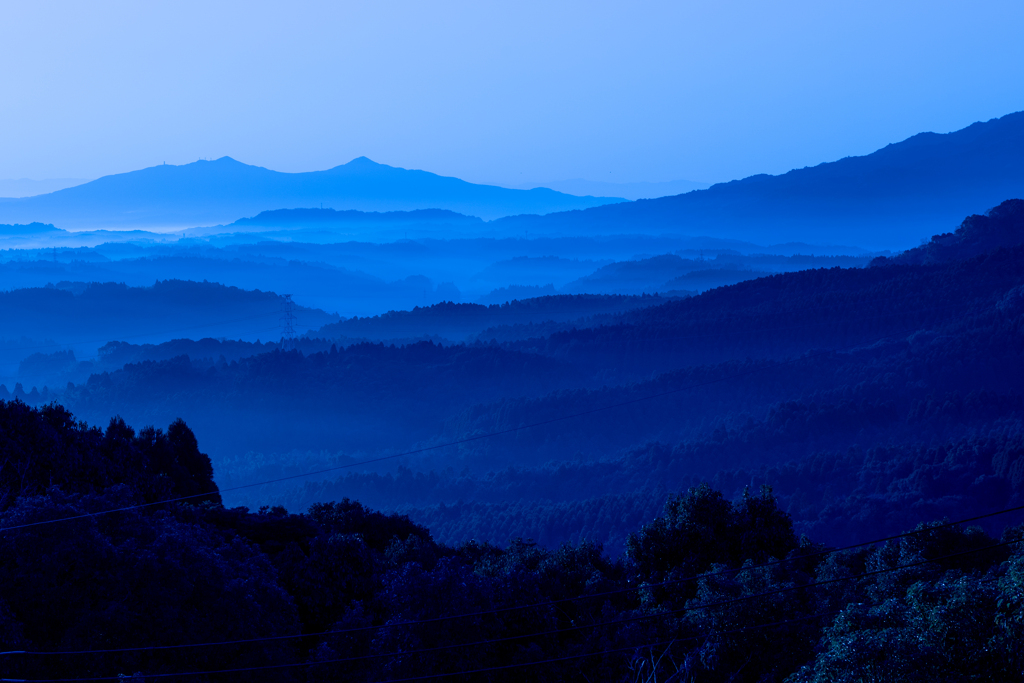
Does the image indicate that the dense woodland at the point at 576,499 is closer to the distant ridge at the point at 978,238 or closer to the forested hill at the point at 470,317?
the distant ridge at the point at 978,238

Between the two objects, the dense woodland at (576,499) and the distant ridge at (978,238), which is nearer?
the dense woodland at (576,499)

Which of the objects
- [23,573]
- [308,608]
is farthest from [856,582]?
[23,573]

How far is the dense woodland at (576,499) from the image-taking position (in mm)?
13164

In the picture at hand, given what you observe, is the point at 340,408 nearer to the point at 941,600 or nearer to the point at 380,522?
the point at 380,522

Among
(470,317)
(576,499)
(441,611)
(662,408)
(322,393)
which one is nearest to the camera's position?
(441,611)

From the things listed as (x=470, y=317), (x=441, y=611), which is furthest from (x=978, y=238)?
(x=441, y=611)

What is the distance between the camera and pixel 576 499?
5900cm

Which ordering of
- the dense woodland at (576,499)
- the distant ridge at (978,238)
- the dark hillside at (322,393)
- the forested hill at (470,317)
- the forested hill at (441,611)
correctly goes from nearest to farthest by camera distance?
the forested hill at (441,611) → the dense woodland at (576,499) → the dark hillside at (322,393) → the distant ridge at (978,238) → the forested hill at (470,317)

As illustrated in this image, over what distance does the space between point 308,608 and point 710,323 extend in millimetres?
86831

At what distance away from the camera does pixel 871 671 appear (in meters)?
8.96

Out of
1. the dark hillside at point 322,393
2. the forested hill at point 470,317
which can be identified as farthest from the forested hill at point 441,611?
the forested hill at point 470,317

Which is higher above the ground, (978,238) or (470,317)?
(978,238)

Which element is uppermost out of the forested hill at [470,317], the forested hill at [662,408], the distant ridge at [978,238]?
the distant ridge at [978,238]

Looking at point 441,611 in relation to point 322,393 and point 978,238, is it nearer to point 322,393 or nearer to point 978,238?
point 322,393
